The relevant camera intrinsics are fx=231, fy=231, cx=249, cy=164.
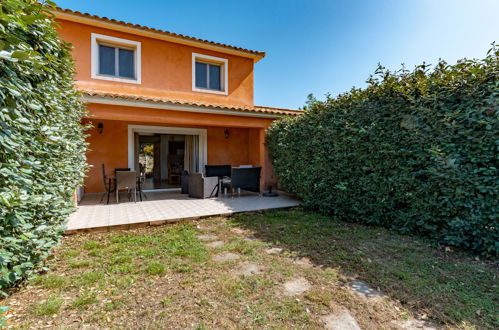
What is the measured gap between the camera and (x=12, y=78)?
80.4 inches

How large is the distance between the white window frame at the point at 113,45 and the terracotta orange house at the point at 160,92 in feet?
0.11

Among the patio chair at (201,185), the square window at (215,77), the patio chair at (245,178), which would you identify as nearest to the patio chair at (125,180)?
the patio chair at (201,185)

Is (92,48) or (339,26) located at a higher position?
(339,26)

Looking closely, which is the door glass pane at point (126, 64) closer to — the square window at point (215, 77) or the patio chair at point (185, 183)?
the square window at point (215, 77)

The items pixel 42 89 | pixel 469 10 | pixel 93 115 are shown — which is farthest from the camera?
pixel 93 115

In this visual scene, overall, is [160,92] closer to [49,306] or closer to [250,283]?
[49,306]

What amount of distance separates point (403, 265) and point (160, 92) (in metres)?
10.0

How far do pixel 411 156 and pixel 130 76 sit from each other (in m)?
10.2

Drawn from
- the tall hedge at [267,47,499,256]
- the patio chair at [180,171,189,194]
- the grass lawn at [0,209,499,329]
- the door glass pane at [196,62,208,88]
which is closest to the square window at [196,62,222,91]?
the door glass pane at [196,62,208,88]

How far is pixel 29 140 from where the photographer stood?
256 centimetres

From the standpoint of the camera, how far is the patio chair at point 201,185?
27.8 ft

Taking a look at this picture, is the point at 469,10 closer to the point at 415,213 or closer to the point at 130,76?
the point at 415,213

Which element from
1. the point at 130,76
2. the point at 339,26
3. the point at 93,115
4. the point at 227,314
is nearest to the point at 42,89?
the point at 227,314

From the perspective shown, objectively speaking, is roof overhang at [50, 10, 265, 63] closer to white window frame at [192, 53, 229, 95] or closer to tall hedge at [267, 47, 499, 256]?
white window frame at [192, 53, 229, 95]
